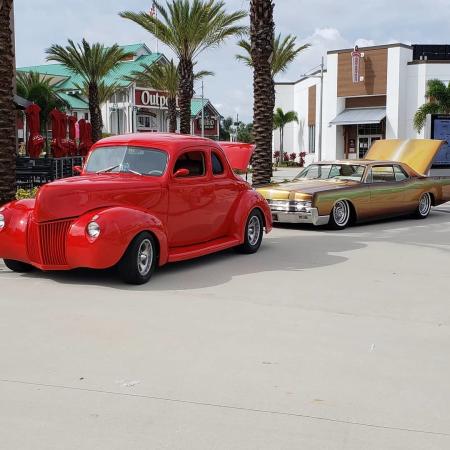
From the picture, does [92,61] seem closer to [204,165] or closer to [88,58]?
[88,58]

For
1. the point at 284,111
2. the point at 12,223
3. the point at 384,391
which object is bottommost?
the point at 384,391

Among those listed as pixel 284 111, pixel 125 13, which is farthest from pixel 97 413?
pixel 284 111

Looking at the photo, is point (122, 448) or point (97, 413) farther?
point (97, 413)

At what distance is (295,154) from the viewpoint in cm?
6034

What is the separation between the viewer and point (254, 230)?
389 inches

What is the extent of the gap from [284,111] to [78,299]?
60183 mm

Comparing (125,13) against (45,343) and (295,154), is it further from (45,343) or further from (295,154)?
(295,154)

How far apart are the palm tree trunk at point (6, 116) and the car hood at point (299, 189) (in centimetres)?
453

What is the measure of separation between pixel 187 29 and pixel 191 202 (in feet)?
68.7

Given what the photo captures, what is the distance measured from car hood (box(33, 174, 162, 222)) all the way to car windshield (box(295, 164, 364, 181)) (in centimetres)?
622

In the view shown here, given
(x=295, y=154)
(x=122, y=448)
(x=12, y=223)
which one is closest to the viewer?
(x=122, y=448)

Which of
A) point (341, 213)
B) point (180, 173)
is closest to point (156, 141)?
point (180, 173)

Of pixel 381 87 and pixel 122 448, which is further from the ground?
pixel 381 87

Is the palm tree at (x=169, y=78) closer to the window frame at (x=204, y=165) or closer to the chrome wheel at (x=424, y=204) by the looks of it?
the chrome wheel at (x=424, y=204)
